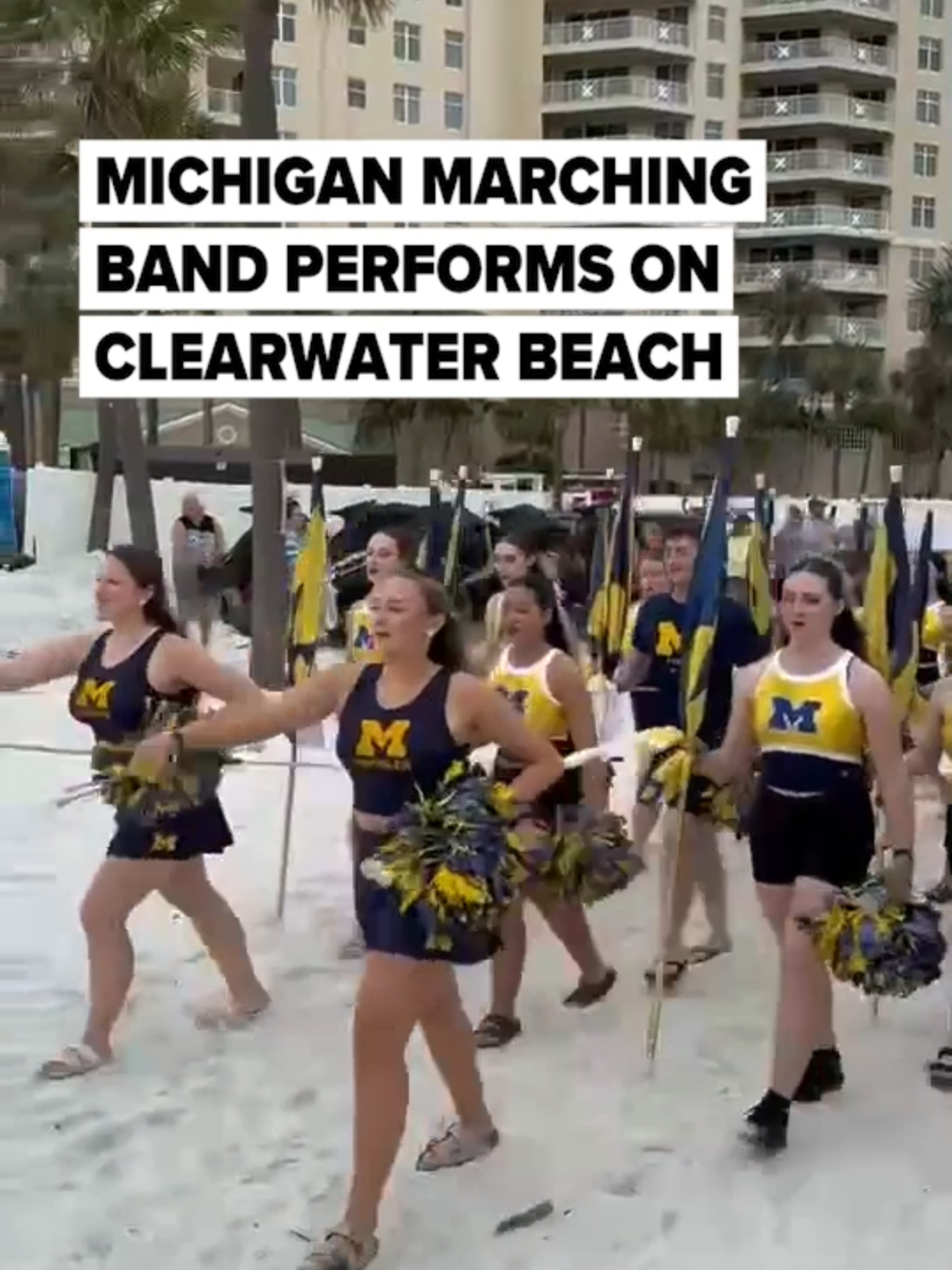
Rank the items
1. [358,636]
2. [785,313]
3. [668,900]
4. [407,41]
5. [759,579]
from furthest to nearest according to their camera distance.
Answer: [407,41] < [785,313] < [759,579] < [358,636] < [668,900]

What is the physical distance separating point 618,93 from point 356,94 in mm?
9965

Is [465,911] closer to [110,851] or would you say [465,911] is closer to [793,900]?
[793,900]

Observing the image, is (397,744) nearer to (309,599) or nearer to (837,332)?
(309,599)

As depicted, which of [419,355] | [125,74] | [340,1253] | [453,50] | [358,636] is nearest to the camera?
[340,1253]

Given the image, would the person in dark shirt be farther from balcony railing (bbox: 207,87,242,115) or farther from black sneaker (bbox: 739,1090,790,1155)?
balcony railing (bbox: 207,87,242,115)

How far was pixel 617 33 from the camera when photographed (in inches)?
2266

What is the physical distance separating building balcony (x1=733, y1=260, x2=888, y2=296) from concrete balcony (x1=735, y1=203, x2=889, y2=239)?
3.68ft

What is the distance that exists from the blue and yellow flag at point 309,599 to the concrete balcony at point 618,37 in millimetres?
53277

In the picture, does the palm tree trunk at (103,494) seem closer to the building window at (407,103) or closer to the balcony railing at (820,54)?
the building window at (407,103)

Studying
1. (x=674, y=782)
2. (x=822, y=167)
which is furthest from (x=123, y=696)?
(x=822, y=167)

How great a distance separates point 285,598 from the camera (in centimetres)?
1306

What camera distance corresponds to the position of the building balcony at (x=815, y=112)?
58.4m

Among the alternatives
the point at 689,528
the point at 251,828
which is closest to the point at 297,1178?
the point at 689,528

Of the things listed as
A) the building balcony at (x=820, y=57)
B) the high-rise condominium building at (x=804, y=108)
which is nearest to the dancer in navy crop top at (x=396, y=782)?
the high-rise condominium building at (x=804, y=108)
